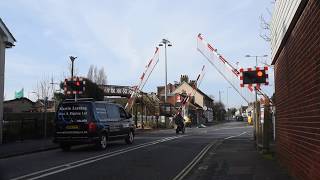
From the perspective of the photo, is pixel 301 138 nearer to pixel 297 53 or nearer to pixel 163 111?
pixel 297 53

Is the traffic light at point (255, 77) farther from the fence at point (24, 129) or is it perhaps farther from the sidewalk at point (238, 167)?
the fence at point (24, 129)

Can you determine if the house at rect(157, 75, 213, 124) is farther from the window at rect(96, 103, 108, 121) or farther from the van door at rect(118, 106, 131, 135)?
the window at rect(96, 103, 108, 121)

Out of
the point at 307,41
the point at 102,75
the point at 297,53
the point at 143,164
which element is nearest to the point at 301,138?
the point at 297,53

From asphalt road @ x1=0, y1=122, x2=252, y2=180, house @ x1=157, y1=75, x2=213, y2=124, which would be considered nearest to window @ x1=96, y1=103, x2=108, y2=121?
asphalt road @ x1=0, y1=122, x2=252, y2=180

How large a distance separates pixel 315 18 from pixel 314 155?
2285 mm

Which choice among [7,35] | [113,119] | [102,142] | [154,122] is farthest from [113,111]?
[154,122]

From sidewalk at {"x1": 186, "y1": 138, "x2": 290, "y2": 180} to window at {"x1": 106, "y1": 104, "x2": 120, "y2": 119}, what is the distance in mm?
5447

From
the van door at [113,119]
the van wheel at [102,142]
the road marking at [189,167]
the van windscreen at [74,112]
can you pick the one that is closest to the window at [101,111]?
the van door at [113,119]

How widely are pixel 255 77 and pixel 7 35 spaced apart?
1326 cm

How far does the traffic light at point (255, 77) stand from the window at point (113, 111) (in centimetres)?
664

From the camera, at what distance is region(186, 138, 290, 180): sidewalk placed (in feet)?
43.0

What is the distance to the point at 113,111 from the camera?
79.4 feet

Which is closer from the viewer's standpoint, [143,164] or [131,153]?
[143,164]

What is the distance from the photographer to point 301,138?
10.9 meters
